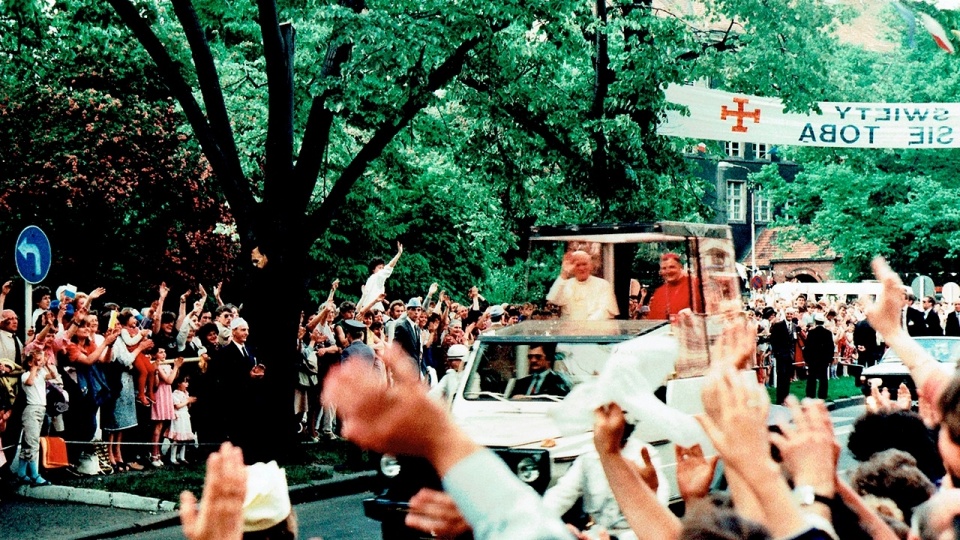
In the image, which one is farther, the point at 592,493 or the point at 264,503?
the point at 592,493

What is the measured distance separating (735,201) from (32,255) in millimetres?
57069

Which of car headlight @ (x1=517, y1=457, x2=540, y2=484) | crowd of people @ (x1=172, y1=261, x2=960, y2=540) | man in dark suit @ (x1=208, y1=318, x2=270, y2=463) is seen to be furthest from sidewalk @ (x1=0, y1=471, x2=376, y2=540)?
crowd of people @ (x1=172, y1=261, x2=960, y2=540)

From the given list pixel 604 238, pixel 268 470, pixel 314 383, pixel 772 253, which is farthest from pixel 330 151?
pixel 772 253

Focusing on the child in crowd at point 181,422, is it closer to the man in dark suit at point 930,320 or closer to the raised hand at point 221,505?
the raised hand at point 221,505

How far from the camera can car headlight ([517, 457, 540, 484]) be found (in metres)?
9.38

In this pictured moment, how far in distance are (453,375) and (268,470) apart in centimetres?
743

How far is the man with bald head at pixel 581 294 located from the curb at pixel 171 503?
3342 millimetres

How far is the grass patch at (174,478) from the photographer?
12.7m

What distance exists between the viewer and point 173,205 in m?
27.5

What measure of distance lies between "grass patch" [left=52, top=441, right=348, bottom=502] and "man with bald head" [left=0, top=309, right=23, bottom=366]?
140 centimetres

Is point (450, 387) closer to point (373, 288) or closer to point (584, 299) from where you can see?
point (584, 299)

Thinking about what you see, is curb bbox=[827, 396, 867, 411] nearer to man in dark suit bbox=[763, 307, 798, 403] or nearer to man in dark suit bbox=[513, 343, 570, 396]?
man in dark suit bbox=[763, 307, 798, 403]

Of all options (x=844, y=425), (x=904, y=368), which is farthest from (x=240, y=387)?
(x=844, y=425)

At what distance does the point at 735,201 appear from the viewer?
6812 cm
